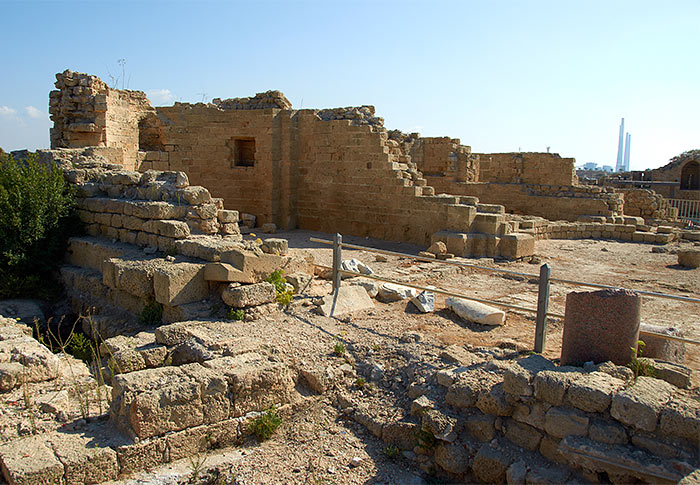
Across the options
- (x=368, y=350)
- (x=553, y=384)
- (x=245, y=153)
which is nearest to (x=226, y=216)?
(x=368, y=350)

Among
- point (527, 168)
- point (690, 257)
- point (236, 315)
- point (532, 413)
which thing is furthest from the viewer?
point (527, 168)

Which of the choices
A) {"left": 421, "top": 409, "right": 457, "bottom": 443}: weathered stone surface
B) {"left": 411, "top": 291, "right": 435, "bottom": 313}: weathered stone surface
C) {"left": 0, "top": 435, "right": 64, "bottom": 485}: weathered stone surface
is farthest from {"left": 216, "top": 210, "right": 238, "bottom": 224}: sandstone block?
{"left": 421, "top": 409, "right": 457, "bottom": 443}: weathered stone surface

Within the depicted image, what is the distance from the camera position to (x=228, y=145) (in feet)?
48.7

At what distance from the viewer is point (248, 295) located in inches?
257

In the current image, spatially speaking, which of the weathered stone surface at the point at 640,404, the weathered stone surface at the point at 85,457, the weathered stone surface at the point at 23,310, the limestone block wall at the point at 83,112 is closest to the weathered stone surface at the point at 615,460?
the weathered stone surface at the point at 640,404

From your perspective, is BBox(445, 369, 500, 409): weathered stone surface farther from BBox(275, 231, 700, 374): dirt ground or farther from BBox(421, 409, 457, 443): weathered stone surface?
BBox(275, 231, 700, 374): dirt ground

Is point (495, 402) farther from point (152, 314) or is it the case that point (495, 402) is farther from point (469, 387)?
point (152, 314)

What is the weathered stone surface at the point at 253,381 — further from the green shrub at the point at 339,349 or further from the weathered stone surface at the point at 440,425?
the weathered stone surface at the point at 440,425

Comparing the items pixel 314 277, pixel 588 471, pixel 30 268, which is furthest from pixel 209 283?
pixel 588 471

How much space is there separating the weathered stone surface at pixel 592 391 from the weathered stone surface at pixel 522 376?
0.33 m

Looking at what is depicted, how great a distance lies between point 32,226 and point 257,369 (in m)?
5.61

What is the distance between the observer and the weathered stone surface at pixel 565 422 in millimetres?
4008

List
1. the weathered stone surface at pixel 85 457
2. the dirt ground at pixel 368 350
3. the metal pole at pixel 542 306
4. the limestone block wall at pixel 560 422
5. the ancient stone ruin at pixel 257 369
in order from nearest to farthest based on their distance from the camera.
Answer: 1. the limestone block wall at pixel 560 422
2. the weathered stone surface at pixel 85 457
3. the ancient stone ruin at pixel 257 369
4. the dirt ground at pixel 368 350
5. the metal pole at pixel 542 306

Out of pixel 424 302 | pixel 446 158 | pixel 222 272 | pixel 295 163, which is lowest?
pixel 424 302
